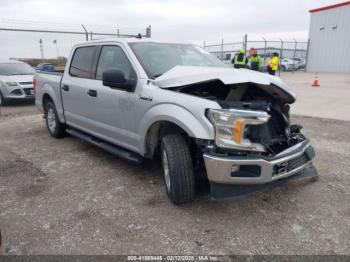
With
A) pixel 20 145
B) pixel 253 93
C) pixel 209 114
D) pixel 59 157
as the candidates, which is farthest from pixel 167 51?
pixel 20 145

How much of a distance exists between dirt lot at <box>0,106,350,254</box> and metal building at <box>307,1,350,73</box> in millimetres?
22920

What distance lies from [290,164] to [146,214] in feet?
5.11

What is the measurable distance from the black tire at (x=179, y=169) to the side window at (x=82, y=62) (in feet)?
7.33

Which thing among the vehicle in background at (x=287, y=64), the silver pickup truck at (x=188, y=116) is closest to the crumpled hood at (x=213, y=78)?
the silver pickup truck at (x=188, y=116)

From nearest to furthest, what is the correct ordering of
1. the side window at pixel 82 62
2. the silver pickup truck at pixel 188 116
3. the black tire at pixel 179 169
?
the silver pickup truck at pixel 188 116, the black tire at pixel 179 169, the side window at pixel 82 62

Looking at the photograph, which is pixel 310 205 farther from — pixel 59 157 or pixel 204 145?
pixel 59 157

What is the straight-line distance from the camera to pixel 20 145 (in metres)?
5.68

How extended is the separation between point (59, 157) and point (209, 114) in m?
3.11

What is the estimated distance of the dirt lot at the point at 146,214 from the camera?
2.68 metres

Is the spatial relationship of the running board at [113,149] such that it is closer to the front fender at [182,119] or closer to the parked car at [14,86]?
the front fender at [182,119]

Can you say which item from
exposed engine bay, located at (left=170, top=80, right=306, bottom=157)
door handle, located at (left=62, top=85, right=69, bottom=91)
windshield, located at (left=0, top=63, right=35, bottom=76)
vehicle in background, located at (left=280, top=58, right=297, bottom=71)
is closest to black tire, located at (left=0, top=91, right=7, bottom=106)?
windshield, located at (left=0, top=63, right=35, bottom=76)

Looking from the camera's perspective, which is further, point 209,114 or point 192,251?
point 209,114

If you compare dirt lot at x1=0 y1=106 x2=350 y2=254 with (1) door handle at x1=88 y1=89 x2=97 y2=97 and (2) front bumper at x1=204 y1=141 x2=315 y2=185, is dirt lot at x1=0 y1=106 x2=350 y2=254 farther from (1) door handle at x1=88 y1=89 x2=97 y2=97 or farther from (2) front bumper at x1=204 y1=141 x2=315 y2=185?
(1) door handle at x1=88 y1=89 x2=97 y2=97

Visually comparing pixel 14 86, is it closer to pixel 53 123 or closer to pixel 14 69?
pixel 14 69
